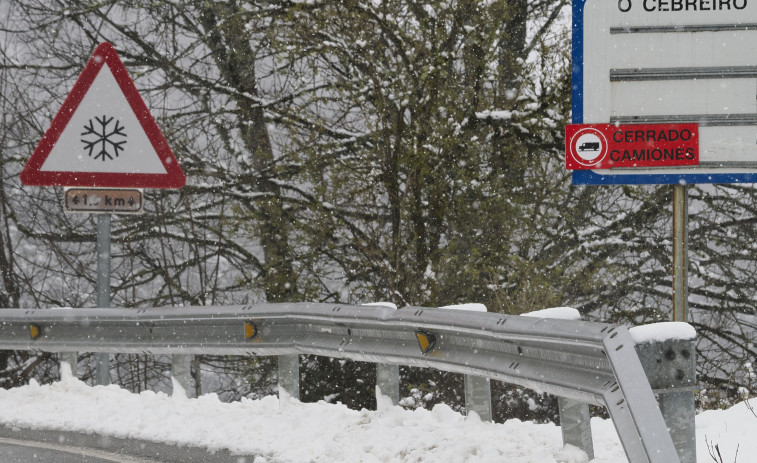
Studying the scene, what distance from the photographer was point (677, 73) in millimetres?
5586

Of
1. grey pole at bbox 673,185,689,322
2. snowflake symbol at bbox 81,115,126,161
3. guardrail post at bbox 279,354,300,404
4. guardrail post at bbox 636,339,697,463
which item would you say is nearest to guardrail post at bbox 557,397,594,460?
grey pole at bbox 673,185,689,322

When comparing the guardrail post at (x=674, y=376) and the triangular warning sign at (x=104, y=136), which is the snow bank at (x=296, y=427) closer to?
the guardrail post at (x=674, y=376)

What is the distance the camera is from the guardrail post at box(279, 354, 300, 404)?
631 cm

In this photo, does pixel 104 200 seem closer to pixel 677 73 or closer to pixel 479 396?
pixel 479 396

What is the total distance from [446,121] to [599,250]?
2.66 metres

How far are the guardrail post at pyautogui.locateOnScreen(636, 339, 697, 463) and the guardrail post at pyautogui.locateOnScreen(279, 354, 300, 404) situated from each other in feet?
11.5

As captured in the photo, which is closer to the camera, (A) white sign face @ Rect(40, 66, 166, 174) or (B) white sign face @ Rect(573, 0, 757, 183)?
(B) white sign face @ Rect(573, 0, 757, 183)

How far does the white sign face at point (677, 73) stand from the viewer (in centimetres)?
548

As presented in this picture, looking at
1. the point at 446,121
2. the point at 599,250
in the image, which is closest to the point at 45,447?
the point at 446,121

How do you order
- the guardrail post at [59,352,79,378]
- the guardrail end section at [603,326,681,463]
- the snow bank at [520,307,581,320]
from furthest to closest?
1. the guardrail post at [59,352,79,378]
2. the snow bank at [520,307,581,320]
3. the guardrail end section at [603,326,681,463]

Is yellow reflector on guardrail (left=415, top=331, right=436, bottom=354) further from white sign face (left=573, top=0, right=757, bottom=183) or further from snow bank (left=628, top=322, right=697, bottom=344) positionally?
snow bank (left=628, top=322, right=697, bottom=344)

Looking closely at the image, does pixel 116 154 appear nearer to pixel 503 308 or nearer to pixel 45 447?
pixel 45 447

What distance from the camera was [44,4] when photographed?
12633 mm

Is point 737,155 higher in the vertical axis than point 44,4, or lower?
lower
